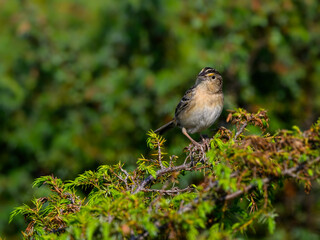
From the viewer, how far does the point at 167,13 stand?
7.26 meters

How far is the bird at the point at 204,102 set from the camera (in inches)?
207

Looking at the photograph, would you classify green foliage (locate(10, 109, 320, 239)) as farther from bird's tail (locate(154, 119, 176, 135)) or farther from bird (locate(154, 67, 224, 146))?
bird's tail (locate(154, 119, 176, 135))

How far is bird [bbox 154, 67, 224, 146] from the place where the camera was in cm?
527

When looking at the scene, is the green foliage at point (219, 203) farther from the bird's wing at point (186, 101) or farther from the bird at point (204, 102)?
the bird's wing at point (186, 101)

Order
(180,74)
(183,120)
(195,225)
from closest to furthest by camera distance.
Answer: (195,225), (183,120), (180,74)

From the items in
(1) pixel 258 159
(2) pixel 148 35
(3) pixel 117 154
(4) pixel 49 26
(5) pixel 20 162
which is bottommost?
(1) pixel 258 159

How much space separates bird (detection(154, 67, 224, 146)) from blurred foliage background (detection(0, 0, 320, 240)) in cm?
104

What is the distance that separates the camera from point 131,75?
23.7 ft

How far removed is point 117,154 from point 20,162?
1994 millimetres

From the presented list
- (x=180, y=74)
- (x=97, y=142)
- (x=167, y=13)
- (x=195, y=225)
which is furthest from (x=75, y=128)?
(x=195, y=225)

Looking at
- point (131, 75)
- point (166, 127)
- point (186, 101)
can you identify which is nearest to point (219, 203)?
point (186, 101)

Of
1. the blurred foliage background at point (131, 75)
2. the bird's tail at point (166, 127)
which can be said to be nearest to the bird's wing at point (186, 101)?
the bird's tail at point (166, 127)

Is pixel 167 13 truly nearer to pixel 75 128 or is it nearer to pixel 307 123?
pixel 75 128

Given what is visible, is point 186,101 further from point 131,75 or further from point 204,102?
point 131,75
